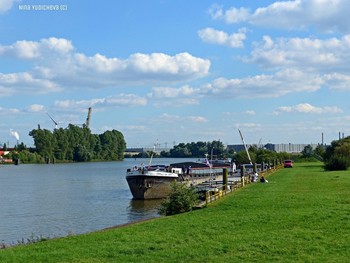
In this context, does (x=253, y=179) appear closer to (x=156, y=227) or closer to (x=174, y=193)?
(x=174, y=193)

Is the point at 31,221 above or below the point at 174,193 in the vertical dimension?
below

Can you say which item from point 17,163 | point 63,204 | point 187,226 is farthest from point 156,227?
point 17,163

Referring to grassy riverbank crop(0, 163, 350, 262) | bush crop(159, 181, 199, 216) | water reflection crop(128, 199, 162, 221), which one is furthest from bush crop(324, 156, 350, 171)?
A: grassy riverbank crop(0, 163, 350, 262)

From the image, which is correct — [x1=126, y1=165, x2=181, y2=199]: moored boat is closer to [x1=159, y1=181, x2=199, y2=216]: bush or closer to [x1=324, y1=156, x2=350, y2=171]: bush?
[x1=159, y1=181, x2=199, y2=216]: bush

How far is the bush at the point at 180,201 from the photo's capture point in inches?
1107

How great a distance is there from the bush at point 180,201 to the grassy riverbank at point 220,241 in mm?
5459

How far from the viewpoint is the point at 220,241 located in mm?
15453

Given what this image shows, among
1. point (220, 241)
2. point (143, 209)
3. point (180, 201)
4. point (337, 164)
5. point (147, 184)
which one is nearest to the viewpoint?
point (220, 241)

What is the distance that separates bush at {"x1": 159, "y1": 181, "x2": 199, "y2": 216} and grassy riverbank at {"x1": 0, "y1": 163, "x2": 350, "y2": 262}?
215 inches

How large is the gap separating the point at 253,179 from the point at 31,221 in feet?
73.8

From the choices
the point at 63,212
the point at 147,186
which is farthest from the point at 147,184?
the point at 63,212

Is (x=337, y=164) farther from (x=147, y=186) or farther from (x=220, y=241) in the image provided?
(x=220, y=241)

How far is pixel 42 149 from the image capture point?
639ft

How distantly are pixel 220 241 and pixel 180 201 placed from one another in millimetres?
12820
